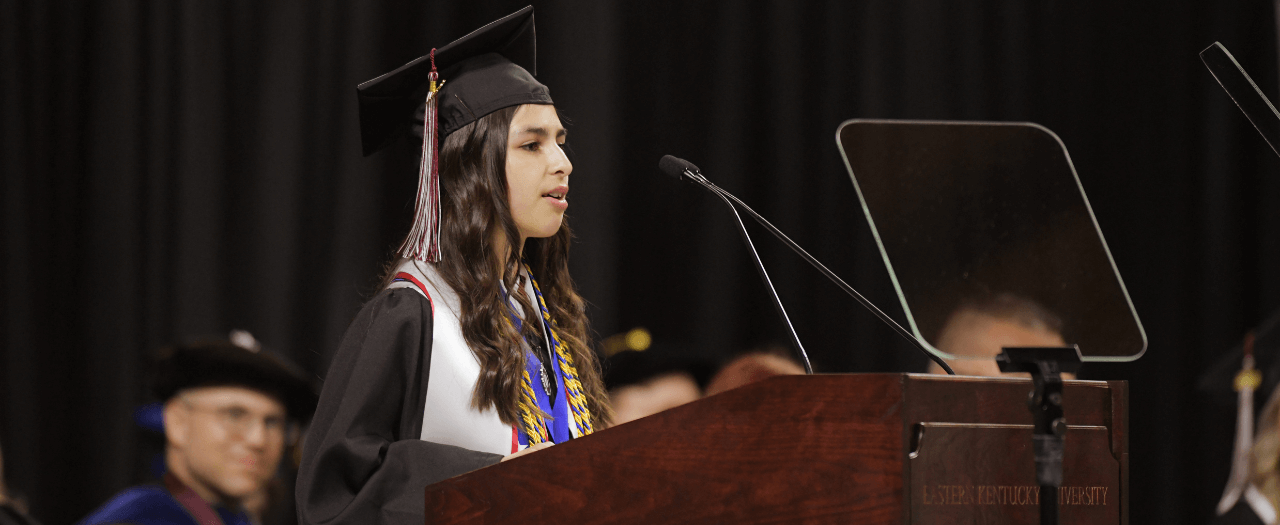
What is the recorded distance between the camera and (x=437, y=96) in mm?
1709

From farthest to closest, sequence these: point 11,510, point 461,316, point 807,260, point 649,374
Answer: point 649,374, point 11,510, point 461,316, point 807,260

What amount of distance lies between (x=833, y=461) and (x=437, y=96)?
104 centimetres

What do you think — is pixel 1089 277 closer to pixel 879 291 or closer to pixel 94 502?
pixel 879 291

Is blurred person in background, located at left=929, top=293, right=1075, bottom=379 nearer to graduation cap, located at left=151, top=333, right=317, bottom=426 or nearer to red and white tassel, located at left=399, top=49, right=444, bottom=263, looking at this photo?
red and white tassel, located at left=399, top=49, right=444, bottom=263

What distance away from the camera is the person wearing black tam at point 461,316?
1.35 meters

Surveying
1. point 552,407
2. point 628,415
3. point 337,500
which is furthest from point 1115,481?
point 628,415

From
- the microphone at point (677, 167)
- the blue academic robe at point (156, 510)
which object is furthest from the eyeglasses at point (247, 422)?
the microphone at point (677, 167)

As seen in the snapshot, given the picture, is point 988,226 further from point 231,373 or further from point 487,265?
point 231,373

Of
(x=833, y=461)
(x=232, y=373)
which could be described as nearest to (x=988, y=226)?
(x=833, y=461)

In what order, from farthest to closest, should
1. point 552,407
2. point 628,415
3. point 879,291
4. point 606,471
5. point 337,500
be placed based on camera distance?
point 879,291 < point 628,415 < point 552,407 < point 337,500 < point 606,471

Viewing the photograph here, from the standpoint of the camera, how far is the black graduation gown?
4.30ft

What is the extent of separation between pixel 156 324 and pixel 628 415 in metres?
1.17

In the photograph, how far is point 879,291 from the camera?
9.68ft

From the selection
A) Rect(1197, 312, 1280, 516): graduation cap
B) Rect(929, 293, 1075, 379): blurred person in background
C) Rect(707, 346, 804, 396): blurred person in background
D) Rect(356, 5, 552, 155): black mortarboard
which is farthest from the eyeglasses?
Rect(1197, 312, 1280, 516): graduation cap
